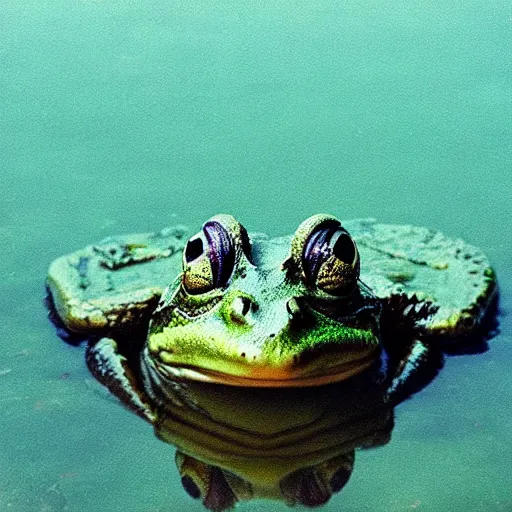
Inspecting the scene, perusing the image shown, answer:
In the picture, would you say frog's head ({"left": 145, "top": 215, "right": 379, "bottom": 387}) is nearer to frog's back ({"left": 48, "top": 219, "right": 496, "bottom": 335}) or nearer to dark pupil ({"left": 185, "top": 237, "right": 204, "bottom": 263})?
dark pupil ({"left": 185, "top": 237, "right": 204, "bottom": 263})

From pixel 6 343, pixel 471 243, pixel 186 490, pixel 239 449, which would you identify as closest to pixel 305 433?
pixel 239 449

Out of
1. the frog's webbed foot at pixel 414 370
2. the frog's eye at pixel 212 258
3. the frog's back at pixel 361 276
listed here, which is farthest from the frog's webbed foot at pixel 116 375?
the frog's webbed foot at pixel 414 370

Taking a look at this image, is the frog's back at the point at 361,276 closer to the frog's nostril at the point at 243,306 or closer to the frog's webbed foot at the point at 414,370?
the frog's webbed foot at the point at 414,370

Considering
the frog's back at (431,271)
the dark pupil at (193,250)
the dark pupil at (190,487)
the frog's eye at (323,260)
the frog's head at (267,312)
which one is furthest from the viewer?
the frog's back at (431,271)

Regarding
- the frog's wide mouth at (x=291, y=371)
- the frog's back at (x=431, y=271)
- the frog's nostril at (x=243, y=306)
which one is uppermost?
the frog's nostril at (x=243, y=306)

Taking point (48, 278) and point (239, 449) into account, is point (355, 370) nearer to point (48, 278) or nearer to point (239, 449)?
point (239, 449)

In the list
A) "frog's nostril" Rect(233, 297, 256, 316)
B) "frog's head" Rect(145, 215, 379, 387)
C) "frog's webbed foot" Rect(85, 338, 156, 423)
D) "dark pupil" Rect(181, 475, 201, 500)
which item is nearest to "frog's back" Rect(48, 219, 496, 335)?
"frog's webbed foot" Rect(85, 338, 156, 423)
